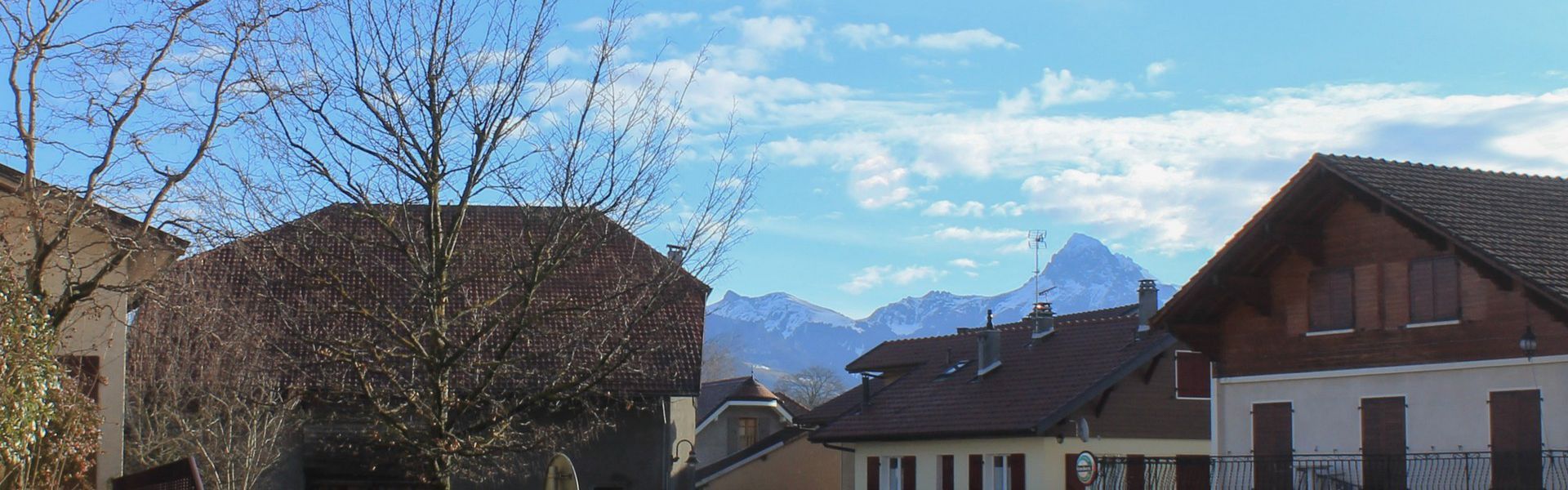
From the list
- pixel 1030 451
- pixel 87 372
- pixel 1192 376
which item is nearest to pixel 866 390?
pixel 1030 451

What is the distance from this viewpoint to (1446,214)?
22.5 meters

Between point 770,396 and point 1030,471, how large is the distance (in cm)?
2719

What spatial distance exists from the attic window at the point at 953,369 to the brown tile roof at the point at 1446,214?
14079 millimetres

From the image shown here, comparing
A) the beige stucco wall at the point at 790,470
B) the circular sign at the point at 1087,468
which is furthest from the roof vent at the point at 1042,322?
the circular sign at the point at 1087,468

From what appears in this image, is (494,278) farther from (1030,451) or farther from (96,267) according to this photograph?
(1030,451)

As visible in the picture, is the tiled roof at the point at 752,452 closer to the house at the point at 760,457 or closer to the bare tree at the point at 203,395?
the house at the point at 760,457

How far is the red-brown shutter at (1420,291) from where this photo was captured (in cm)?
2298

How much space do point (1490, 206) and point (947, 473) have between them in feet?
51.9

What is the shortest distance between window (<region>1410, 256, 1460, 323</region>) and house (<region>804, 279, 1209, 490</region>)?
28.7ft

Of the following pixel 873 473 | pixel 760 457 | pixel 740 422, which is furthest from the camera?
pixel 740 422

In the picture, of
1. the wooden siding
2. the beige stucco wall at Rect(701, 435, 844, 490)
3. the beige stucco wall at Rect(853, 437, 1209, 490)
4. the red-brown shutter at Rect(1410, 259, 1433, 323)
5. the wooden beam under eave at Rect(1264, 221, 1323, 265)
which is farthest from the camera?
the beige stucco wall at Rect(701, 435, 844, 490)

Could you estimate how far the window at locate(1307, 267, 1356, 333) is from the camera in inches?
954

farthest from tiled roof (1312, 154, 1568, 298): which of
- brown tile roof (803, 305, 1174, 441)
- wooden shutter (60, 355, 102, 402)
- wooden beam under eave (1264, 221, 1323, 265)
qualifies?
wooden shutter (60, 355, 102, 402)

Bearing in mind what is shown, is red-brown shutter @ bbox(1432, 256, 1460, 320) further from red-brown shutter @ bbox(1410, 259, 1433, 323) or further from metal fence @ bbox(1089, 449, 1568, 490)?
metal fence @ bbox(1089, 449, 1568, 490)
